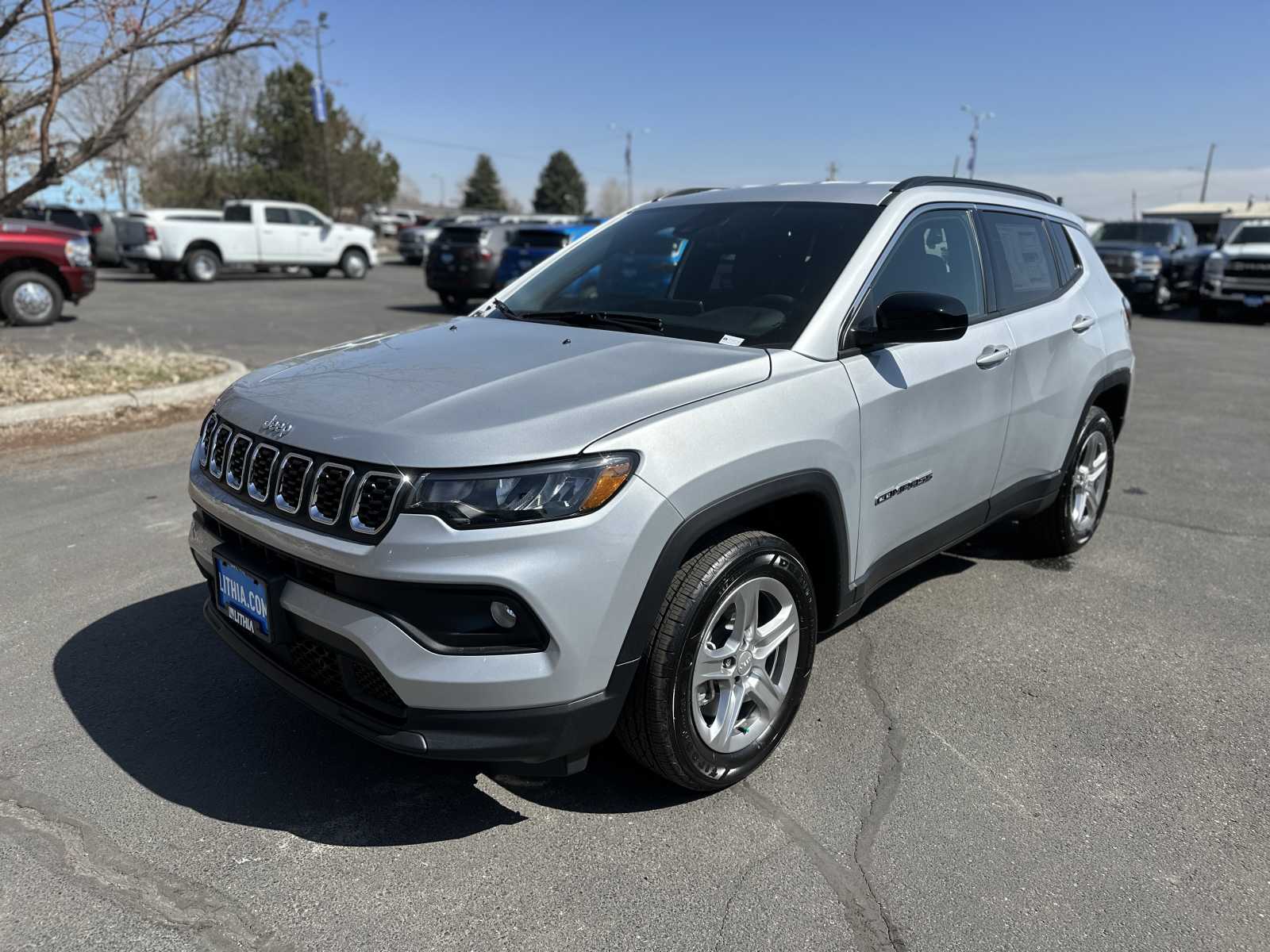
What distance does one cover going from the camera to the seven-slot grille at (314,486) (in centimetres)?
238

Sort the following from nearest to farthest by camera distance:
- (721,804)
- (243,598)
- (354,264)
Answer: (243,598), (721,804), (354,264)

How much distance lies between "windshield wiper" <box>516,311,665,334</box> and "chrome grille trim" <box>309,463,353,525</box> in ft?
4.13

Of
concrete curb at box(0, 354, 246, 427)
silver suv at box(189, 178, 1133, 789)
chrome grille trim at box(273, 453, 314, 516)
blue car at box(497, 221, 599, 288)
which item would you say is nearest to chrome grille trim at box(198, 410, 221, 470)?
silver suv at box(189, 178, 1133, 789)

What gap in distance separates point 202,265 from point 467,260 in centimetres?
961

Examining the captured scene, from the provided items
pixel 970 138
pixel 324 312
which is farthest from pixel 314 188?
pixel 970 138

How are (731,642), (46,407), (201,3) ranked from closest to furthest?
(731,642) < (46,407) < (201,3)

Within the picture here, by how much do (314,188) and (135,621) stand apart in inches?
1638

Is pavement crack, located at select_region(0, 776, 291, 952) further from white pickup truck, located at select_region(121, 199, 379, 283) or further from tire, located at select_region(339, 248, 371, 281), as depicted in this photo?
tire, located at select_region(339, 248, 371, 281)

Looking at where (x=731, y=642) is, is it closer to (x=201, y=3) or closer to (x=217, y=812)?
(x=217, y=812)

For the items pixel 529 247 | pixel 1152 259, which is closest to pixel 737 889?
pixel 529 247

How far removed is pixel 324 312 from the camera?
1694 centimetres

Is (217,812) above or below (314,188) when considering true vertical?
below

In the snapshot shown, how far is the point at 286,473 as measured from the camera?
102 inches

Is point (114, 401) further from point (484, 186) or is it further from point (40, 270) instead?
point (484, 186)
